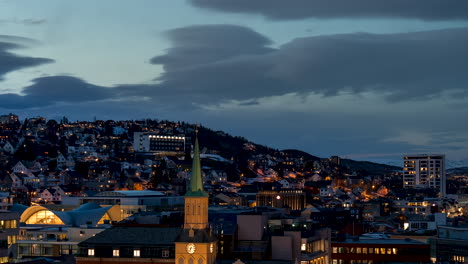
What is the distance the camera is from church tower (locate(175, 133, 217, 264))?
87.4 metres

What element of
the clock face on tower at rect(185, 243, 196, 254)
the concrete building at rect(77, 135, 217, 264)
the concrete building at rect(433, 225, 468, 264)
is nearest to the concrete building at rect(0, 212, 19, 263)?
the concrete building at rect(77, 135, 217, 264)

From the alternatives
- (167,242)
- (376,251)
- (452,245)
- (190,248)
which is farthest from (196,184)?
(452,245)

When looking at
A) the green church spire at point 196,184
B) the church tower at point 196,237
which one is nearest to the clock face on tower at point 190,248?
the church tower at point 196,237

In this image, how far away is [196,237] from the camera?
288 ft

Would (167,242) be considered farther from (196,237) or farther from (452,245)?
(452,245)

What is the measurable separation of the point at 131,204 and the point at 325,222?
47.0 m

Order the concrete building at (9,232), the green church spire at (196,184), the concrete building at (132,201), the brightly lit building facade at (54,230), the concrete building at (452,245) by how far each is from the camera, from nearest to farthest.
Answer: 1. the green church spire at (196,184)
2. the concrete building at (9,232)
3. the brightly lit building facade at (54,230)
4. the concrete building at (452,245)
5. the concrete building at (132,201)

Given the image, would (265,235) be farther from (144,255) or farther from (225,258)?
(144,255)

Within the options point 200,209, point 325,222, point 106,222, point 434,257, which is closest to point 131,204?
point 106,222

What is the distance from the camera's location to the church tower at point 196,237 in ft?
287

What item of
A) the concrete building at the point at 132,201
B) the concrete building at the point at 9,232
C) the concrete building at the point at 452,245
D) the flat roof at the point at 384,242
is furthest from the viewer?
the concrete building at the point at 132,201

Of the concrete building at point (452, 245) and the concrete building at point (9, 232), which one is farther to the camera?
the concrete building at point (452, 245)

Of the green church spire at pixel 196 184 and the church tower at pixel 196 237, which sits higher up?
the green church spire at pixel 196 184

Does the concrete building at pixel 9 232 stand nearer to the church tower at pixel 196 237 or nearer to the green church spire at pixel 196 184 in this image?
the church tower at pixel 196 237
